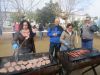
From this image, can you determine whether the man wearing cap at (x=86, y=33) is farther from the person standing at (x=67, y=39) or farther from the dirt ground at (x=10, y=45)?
the person standing at (x=67, y=39)

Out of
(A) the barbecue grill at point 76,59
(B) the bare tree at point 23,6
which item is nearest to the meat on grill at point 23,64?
(A) the barbecue grill at point 76,59

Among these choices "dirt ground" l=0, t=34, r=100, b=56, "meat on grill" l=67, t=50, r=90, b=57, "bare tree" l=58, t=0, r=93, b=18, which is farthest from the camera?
"bare tree" l=58, t=0, r=93, b=18

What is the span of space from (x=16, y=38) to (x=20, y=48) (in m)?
0.23

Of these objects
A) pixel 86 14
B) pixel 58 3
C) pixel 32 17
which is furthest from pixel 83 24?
pixel 32 17

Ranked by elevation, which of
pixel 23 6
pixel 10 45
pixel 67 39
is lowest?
pixel 10 45

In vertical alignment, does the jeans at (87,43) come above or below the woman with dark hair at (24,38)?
below

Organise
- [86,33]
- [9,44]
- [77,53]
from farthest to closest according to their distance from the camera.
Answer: [86,33]
[9,44]
[77,53]

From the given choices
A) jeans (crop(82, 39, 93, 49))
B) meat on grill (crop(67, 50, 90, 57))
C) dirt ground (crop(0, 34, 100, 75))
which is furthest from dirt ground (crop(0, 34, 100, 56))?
meat on grill (crop(67, 50, 90, 57))

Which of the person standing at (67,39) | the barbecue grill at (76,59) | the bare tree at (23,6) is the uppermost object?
the bare tree at (23,6)

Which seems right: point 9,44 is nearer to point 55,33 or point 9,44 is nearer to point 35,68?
point 55,33

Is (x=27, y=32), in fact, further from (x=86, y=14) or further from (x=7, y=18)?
(x=86, y=14)

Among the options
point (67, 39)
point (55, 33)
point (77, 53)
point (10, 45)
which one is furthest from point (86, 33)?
point (10, 45)

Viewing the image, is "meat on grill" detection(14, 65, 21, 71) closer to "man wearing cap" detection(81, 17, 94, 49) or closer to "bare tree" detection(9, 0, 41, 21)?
"bare tree" detection(9, 0, 41, 21)

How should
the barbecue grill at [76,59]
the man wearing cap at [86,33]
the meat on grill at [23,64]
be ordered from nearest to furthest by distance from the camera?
the meat on grill at [23,64] < the barbecue grill at [76,59] < the man wearing cap at [86,33]
